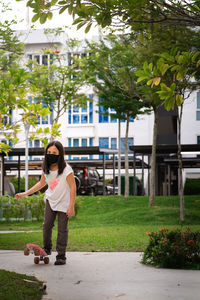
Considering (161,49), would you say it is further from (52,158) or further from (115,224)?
(52,158)

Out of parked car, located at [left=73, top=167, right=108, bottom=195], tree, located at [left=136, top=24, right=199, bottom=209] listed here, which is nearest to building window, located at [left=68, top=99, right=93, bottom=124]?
parked car, located at [left=73, top=167, right=108, bottom=195]

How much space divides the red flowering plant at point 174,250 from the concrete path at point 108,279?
7.1 inches

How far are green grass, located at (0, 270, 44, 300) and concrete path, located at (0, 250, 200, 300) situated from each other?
4.4 inches

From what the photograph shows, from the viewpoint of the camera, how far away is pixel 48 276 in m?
6.01

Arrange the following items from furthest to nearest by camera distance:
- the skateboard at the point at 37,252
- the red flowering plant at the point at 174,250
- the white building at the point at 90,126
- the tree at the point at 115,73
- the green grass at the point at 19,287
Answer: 1. the white building at the point at 90,126
2. the tree at the point at 115,73
3. the skateboard at the point at 37,252
4. the red flowering plant at the point at 174,250
5. the green grass at the point at 19,287

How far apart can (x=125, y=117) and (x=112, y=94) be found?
142 cm

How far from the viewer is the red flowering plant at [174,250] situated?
6652 mm

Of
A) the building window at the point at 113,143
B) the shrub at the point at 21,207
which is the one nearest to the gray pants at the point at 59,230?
the shrub at the point at 21,207

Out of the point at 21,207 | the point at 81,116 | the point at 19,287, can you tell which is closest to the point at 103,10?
the point at 19,287

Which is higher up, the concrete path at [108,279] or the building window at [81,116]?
the building window at [81,116]

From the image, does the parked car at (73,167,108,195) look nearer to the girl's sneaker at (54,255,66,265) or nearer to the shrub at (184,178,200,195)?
the shrub at (184,178,200,195)

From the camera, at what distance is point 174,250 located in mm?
6637

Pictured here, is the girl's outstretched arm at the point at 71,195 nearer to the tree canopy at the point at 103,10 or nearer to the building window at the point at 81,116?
the tree canopy at the point at 103,10

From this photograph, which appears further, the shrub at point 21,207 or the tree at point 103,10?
the shrub at point 21,207
